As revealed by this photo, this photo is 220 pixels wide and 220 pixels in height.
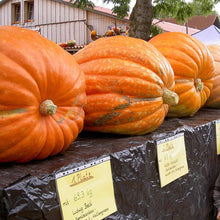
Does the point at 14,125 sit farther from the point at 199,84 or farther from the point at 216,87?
the point at 216,87

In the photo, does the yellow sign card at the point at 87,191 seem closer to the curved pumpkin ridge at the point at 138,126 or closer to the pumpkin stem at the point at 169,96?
the curved pumpkin ridge at the point at 138,126

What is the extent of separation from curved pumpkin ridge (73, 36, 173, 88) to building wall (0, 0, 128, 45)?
11.4m

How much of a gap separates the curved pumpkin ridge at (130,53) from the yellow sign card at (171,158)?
0.24 metres

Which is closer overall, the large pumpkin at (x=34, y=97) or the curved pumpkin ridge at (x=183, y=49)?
the large pumpkin at (x=34, y=97)

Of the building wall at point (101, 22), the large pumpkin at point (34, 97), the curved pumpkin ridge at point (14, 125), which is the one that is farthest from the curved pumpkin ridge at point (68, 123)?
the building wall at point (101, 22)

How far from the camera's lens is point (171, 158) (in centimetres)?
112

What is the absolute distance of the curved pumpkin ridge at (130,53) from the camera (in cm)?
109

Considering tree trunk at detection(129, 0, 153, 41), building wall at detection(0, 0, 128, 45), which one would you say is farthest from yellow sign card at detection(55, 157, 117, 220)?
building wall at detection(0, 0, 128, 45)

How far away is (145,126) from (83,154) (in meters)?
0.34

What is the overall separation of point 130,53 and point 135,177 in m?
0.48

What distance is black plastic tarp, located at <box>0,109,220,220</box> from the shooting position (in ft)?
2.00

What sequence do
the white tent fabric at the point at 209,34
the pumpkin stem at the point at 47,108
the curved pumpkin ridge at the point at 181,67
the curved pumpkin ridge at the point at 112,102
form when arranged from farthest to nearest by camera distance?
the white tent fabric at the point at 209,34
the curved pumpkin ridge at the point at 181,67
the curved pumpkin ridge at the point at 112,102
the pumpkin stem at the point at 47,108

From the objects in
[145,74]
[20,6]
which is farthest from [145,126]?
[20,6]

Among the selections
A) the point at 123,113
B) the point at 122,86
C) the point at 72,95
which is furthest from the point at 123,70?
the point at 72,95
